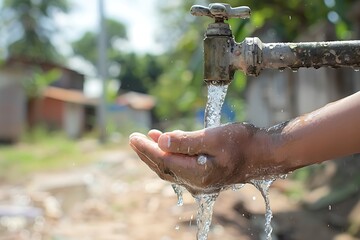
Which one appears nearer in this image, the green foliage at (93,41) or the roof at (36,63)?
the roof at (36,63)

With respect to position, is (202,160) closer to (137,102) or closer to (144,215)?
(144,215)

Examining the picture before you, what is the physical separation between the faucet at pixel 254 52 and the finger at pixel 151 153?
0.82 feet

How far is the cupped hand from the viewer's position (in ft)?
4.39

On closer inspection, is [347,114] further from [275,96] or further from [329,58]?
[275,96]

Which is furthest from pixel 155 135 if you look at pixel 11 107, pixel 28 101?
pixel 28 101

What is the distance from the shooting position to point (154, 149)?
4.67 ft

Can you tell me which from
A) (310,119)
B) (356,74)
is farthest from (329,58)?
(356,74)

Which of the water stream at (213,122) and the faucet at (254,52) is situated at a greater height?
the faucet at (254,52)

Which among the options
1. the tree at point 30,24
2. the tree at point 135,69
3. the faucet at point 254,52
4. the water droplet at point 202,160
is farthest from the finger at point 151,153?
the tree at point 135,69

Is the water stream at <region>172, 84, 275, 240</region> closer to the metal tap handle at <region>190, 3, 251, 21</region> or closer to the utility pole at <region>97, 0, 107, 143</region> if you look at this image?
the metal tap handle at <region>190, 3, 251, 21</region>

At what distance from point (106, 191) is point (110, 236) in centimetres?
327

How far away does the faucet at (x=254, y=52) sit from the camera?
144 centimetres

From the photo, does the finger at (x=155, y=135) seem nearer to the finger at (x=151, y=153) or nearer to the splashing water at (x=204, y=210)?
the finger at (x=151, y=153)

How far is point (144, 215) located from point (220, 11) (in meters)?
4.76
